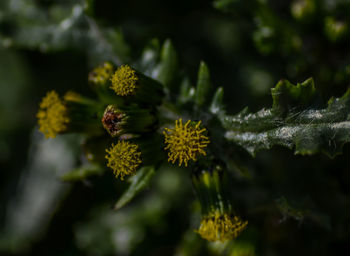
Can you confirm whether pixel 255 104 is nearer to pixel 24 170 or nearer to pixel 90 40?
pixel 90 40

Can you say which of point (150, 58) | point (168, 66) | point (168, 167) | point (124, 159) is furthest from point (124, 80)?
point (168, 167)

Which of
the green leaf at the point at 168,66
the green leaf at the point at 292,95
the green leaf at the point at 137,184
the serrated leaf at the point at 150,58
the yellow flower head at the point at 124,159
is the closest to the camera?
the green leaf at the point at 292,95

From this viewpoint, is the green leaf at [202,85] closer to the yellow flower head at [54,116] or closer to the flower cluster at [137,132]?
the flower cluster at [137,132]

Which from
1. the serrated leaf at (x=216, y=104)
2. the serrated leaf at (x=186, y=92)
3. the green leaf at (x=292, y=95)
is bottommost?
the serrated leaf at (x=186, y=92)

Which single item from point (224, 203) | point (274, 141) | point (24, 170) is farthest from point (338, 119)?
point (24, 170)

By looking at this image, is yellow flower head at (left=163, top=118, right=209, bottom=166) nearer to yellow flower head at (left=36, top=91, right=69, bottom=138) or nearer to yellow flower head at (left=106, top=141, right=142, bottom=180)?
yellow flower head at (left=106, top=141, right=142, bottom=180)

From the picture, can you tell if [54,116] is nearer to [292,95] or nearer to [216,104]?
[216,104]

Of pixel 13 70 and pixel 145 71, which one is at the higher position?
pixel 145 71

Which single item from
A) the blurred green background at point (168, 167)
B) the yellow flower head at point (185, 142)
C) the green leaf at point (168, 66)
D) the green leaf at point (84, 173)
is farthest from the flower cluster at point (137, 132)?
the blurred green background at point (168, 167)
